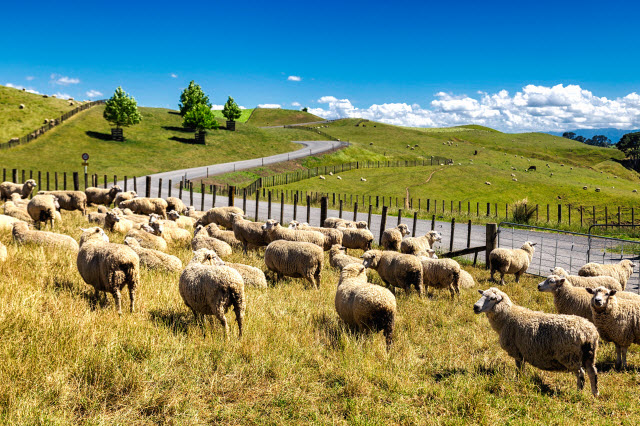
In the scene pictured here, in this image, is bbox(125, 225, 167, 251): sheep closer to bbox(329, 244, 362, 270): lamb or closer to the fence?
bbox(329, 244, 362, 270): lamb

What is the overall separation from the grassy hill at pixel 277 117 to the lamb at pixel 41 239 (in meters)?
128

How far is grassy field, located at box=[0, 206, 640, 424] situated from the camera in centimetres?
424

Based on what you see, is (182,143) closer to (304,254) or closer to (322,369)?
(304,254)

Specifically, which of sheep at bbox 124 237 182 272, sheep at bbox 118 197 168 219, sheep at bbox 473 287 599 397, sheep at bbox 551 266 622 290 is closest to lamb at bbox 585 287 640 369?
sheep at bbox 473 287 599 397

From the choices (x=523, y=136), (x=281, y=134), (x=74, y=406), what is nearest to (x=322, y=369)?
(x=74, y=406)

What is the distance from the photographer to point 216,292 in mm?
6457

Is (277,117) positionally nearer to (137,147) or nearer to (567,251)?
(137,147)

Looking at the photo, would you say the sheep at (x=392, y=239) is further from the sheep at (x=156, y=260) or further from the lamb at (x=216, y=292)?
the lamb at (x=216, y=292)

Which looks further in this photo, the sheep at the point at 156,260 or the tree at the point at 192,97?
the tree at the point at 192,97

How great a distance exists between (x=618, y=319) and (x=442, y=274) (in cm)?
393

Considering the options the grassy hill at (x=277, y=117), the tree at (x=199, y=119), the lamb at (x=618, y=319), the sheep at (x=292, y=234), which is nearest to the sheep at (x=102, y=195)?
the sheep at (x=292, y=234)

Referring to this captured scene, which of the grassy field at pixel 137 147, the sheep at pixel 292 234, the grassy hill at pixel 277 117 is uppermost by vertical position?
the grassy hill at pixel 277 117

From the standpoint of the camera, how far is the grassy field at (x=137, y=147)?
48375 millimetres

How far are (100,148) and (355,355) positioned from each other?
60.8 metres
